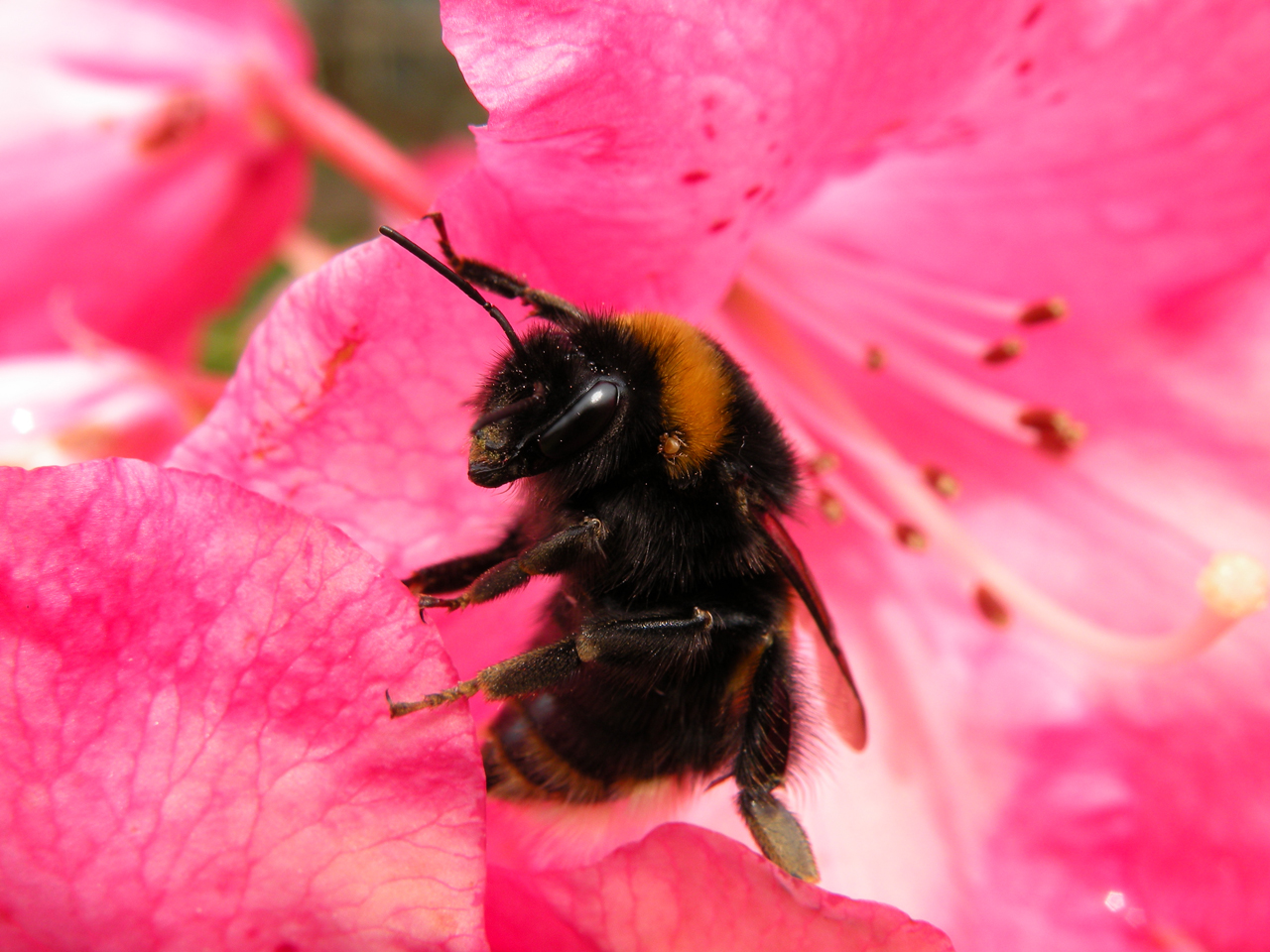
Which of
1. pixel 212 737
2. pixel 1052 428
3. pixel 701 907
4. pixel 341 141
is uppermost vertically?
pixel 341 141

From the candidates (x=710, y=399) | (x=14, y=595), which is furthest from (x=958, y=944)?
(x=14, y=595)

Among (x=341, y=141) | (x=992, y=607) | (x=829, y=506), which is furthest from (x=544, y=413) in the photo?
(x=341, y=141)

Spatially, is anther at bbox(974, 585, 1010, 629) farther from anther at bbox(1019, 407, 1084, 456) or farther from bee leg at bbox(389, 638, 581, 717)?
bee leg at bbox(389, 638, 581, 717)

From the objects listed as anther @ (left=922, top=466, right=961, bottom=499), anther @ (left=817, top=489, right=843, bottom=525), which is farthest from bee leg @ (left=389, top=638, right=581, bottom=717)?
anther @ (left=922, top=466, right=961, bottom=499)

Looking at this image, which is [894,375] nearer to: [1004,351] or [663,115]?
[1004,351]

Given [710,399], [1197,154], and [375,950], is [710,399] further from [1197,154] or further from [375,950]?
[1197,154]

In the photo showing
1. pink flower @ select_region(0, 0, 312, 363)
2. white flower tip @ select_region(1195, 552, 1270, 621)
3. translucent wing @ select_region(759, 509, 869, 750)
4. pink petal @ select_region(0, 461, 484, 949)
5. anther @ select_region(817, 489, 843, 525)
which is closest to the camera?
pink petal @ select_region(0, 461, 484, 949)
